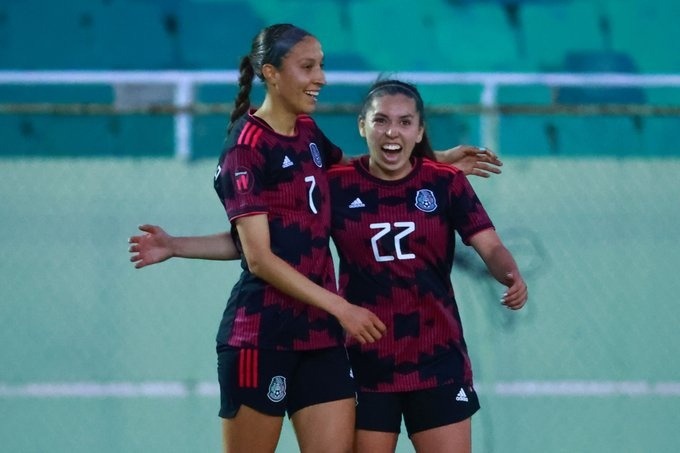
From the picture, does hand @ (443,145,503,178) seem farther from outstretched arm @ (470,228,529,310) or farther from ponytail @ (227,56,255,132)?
ponytail @ (227,56,255,132)

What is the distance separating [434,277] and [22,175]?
278 cm

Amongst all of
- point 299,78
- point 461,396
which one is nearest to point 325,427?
point 461,396

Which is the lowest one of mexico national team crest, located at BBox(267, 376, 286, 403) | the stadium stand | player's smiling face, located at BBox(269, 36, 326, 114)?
mexico national team crest, located at BBox(267, 376, 286, 403)

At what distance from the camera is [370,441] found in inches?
141

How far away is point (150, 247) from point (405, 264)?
0.75 meters

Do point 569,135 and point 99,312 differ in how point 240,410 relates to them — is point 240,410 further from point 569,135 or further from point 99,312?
point 569,135

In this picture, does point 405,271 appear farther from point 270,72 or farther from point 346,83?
point 346,83

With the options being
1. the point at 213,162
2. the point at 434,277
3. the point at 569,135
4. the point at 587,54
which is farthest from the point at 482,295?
the point at 587,54

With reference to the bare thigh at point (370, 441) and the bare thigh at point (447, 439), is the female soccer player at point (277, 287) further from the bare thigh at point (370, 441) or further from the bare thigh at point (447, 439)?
the bare thigh at point (447, 439)

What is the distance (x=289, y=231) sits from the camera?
11.1 feet

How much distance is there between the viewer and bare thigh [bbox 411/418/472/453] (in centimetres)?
356

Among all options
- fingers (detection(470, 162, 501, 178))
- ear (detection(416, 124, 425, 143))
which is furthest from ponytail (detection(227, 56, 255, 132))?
fingers (detection(470, 162, 501, 178))

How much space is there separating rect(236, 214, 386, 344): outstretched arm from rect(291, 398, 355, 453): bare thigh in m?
0.28

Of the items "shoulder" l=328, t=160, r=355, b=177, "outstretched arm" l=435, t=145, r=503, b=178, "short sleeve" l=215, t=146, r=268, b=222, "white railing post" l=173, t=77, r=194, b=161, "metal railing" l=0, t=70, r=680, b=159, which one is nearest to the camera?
"short sleeve" l=215, t=146, r=268, b=222
